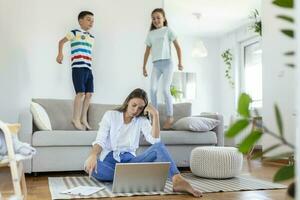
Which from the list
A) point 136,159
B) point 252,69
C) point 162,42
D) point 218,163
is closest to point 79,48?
point 162,42

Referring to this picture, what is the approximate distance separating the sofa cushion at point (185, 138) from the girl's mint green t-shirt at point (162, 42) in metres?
0.80

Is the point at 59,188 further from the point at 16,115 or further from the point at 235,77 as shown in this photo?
the point at 235,77

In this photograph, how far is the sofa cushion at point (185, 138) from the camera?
3477mm

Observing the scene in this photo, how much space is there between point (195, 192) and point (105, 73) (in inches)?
95.8

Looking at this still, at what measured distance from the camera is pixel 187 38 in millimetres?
7191

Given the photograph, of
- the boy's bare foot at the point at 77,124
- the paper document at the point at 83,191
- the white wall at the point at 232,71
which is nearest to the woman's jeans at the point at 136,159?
the paper document at the point at 83,191

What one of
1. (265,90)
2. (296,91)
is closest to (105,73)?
(265,90)

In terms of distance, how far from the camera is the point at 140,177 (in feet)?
7.57

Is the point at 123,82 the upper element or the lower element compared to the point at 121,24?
lower

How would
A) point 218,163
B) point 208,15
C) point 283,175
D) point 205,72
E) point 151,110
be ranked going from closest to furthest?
point 283,175
point 151,110
point 218,163
point 208,15
point 205,72

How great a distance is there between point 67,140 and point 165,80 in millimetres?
1171

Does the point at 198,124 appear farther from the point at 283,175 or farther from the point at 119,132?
the point at 283,175

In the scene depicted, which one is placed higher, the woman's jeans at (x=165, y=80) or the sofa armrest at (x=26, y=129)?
the woman's jeans at (x=165, y=80)

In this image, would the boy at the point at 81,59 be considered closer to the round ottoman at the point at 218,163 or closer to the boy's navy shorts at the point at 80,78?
the boy's navy shorts at the point at 80,78
